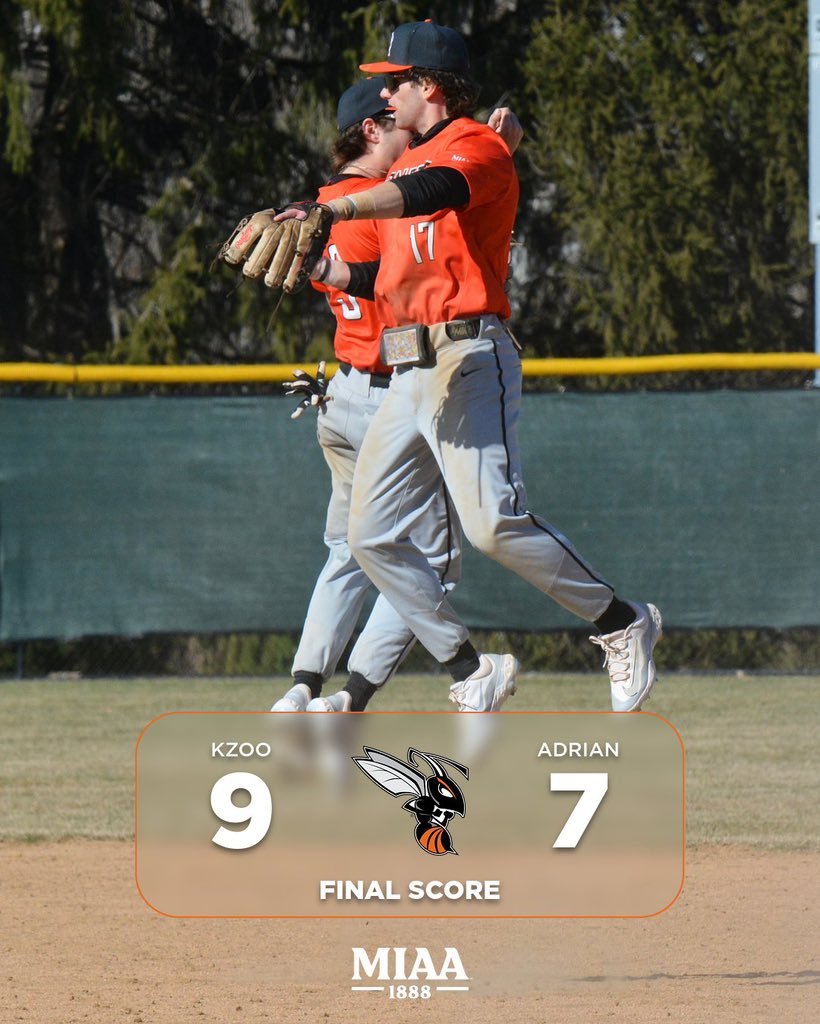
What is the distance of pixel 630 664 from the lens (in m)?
4.83

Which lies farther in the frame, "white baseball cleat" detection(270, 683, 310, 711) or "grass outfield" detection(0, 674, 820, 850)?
"grass outfield" detection(0, 674, 820, 850)

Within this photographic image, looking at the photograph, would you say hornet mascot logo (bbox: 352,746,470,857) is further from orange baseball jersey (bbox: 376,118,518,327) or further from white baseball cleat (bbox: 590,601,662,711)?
orange baseball jersey (bbox: 376,118,518,327)

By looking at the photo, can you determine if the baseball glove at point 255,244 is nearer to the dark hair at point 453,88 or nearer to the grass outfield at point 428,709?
the dark hair at point 453,88

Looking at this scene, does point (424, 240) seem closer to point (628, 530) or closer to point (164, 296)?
point (628, 530)

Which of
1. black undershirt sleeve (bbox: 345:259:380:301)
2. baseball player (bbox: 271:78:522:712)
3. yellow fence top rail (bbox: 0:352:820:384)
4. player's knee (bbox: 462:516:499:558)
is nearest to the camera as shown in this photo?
player's knee (bbox: 462:516:499:558)

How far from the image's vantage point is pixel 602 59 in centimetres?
1250

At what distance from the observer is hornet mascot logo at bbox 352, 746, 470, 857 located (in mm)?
3867

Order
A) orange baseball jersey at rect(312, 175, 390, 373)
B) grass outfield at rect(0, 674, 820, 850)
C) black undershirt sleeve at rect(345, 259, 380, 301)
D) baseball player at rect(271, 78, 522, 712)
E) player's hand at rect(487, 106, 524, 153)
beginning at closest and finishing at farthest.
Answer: player's hand at rect(487, 106, 524, 153), black undershirt sleeve at rect(345, 259, 380, 301), baseball player at rect(271, 78, 522, 712), orange baseball jersey at rect(312, 175, 390, 373), grass outfield at rect(0, 674, 820, 850)

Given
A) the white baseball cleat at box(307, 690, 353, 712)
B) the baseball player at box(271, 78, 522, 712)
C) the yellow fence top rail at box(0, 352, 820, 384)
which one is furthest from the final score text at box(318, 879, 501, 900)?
the yellow fence top rail at box(0, 352, 820, 384)

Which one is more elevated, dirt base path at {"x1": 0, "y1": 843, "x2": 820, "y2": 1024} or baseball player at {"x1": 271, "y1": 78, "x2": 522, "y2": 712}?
baseball player at {"x1": 271, "y1": 78, "x2": 522, "y2": 712}

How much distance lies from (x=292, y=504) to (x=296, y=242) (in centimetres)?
657

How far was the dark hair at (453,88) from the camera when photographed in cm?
490

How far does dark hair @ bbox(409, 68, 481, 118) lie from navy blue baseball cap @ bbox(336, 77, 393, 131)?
99 centimetres
